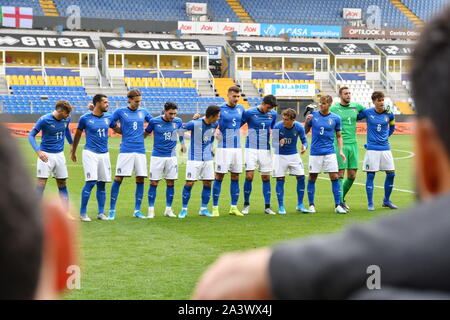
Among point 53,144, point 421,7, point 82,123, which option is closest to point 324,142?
point 82,123

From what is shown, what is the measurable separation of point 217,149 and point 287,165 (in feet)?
4.04

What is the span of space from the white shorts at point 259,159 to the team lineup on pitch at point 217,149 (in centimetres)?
2

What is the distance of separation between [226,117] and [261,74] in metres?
35.0

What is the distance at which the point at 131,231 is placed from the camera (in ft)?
33.8

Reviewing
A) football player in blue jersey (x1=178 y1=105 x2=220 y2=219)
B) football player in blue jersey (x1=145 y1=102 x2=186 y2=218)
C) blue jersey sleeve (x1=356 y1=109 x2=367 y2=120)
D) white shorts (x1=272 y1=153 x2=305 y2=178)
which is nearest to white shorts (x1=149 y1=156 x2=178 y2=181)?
football player in blue jersey (x1=145 y1=102 x2=186 y2=218)

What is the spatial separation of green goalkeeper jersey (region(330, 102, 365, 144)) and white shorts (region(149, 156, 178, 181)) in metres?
3.36

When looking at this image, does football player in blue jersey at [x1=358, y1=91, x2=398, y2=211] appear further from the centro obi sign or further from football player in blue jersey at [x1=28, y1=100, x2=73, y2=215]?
the centro obi sign

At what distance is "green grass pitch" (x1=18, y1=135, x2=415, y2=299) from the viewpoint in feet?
22.7

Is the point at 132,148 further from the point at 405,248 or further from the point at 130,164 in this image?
the point at 405,248

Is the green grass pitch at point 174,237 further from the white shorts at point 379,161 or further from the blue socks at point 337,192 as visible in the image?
the white shorts at point 379,161

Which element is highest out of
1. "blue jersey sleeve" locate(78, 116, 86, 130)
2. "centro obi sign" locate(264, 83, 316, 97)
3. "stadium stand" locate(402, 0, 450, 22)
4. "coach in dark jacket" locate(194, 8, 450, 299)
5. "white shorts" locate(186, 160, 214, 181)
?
"stadium stand" locate(402, 0, 450, 22)

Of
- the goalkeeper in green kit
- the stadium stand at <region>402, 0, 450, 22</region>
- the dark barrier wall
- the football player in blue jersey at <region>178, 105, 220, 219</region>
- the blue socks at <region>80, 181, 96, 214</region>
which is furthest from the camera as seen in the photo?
the stadium stand at <region>402, 0, 450, 22</region>

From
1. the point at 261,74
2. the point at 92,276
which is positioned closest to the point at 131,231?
the point at 92,276

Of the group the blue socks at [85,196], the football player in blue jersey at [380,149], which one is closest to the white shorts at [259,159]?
the football player in blue jersey at [380,149]
